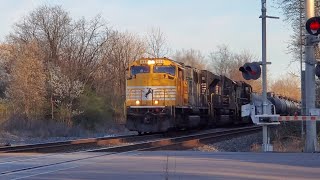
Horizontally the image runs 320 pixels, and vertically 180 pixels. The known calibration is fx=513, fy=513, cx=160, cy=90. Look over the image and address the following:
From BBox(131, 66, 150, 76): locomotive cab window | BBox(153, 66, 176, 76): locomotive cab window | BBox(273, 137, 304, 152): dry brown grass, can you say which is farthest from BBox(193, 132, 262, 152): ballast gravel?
BBox(131, 66, 150, 76): locomotive cab window

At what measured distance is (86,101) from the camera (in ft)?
151

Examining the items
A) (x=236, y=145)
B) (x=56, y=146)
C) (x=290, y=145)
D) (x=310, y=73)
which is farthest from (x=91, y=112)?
(x=310, y=73)

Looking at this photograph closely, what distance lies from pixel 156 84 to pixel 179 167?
688 inches

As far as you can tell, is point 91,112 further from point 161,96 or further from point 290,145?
point 290,145

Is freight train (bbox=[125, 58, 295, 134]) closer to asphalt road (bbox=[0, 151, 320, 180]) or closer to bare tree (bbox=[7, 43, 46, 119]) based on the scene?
asphalt road (bbox=[0, 151, 320, 180])

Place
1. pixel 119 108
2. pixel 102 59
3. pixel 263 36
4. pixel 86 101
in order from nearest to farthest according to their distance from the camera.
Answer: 1. pixel 263 36
2. pixel 86 101
3. pixel 119 108
4. pixel 102 59

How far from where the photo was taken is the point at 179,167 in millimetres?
11602

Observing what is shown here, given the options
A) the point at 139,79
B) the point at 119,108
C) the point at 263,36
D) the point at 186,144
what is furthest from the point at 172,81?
the point at 119,108

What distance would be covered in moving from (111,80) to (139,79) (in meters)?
28.0

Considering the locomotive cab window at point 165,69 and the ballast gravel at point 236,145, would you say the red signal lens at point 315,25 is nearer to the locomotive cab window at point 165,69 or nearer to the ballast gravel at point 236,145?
the ballast gravel at point 236,145

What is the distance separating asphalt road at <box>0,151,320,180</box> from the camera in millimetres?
10188

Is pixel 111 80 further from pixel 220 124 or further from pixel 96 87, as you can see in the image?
pixel 220 124

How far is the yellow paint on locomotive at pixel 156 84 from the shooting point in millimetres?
28516

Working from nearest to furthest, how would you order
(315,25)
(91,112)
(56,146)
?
(315,25), (56,146), (91,112)
